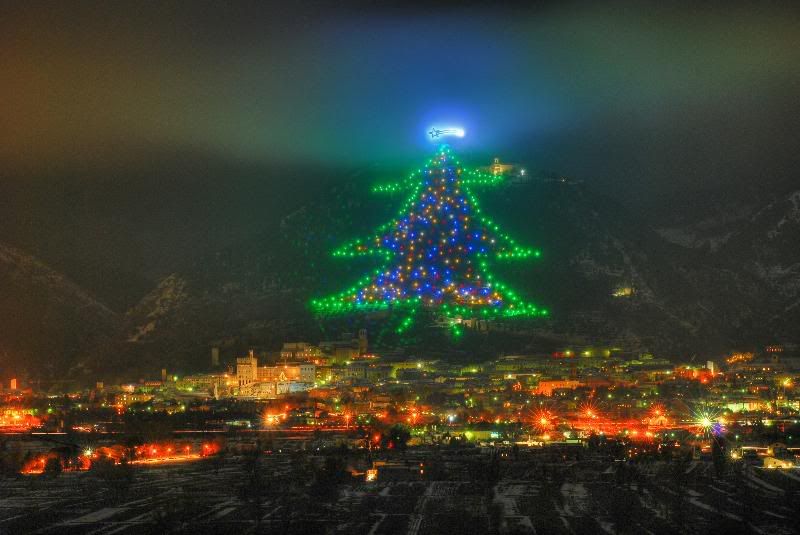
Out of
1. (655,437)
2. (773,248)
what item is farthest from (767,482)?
(773,248)

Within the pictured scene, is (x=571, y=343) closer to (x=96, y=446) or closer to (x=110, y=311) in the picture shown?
(x=96, y=446)

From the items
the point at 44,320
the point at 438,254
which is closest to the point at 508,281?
the point at 438,254

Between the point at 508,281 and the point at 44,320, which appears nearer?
the point at 508,281

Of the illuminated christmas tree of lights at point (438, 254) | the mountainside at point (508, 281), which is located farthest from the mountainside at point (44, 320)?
the illuminated christmas tree of lights at point (438, 254)

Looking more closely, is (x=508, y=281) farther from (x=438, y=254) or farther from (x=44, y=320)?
(x=44, y=320)

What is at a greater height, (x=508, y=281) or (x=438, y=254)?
(x=438, y=254)

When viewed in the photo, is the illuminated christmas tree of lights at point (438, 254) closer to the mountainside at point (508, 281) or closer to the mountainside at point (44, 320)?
the mountainside at point (508, 281)
